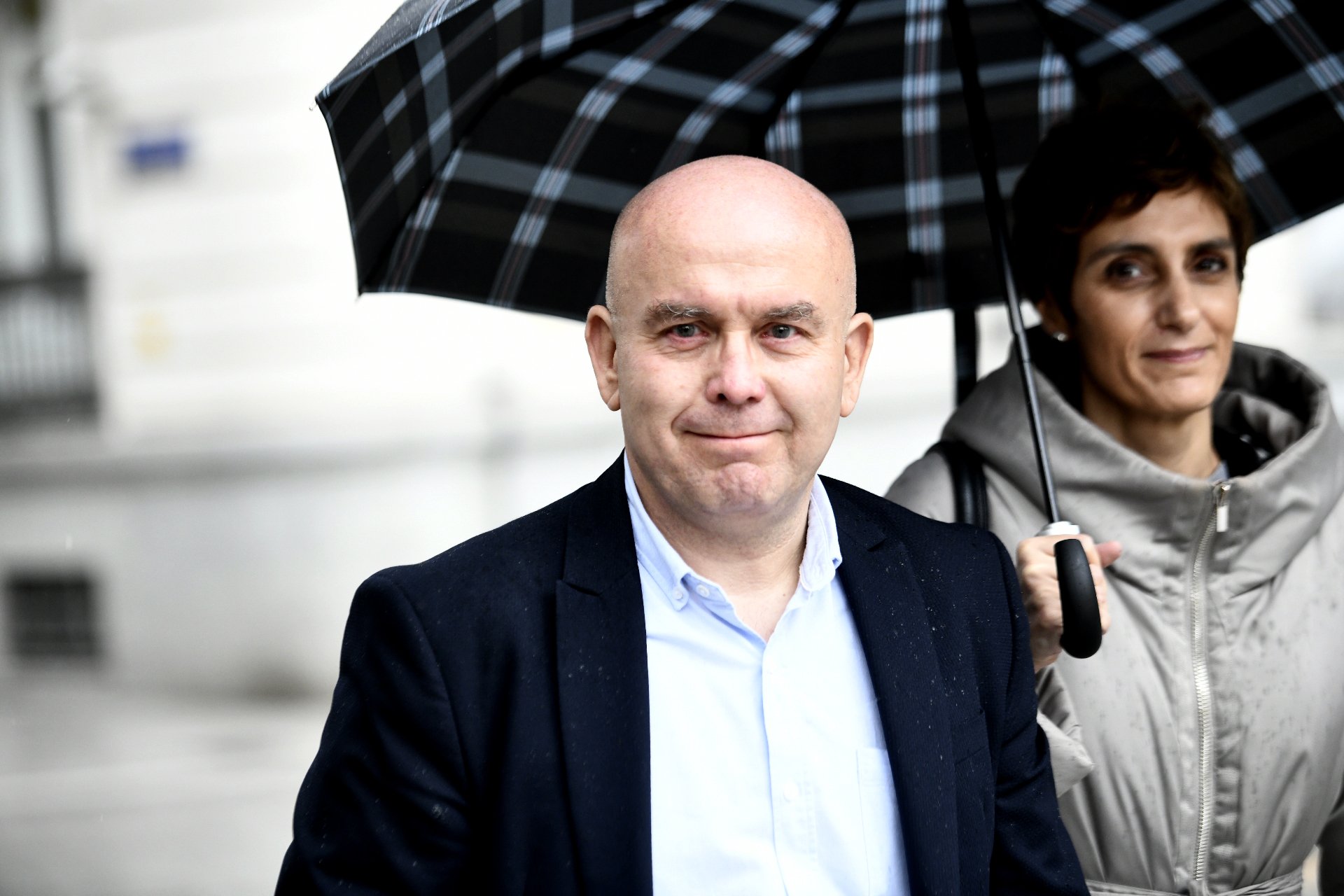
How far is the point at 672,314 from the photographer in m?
1.79

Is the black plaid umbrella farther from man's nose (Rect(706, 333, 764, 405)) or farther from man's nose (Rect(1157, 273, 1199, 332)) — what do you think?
man's nose (Rect(706, 333, 764, 405))

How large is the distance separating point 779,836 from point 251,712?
317 inches

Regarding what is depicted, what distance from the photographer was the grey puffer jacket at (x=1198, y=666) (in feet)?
7.70

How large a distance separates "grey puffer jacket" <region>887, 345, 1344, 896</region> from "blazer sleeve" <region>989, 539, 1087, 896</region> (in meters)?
0.21

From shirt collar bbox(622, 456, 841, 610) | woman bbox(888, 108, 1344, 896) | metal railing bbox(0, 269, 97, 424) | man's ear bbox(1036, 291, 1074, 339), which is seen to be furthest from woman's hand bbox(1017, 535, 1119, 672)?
metal railing bbox(0, 269, 97, 424)

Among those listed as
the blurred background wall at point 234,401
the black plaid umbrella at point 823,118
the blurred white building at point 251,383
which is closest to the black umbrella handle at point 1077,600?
the black plaid umbrella at point 823,118

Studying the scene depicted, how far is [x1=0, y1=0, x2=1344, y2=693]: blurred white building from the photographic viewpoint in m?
9.03

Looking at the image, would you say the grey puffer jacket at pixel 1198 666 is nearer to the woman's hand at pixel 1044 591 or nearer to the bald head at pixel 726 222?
the woman's hand at pixel 1044 591

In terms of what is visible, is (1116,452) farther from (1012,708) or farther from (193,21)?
(193,21)

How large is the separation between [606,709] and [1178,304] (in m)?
1.35

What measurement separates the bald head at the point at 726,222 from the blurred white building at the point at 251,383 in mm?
6803

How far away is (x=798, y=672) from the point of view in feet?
6.24

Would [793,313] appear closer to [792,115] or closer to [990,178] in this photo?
[990,178]

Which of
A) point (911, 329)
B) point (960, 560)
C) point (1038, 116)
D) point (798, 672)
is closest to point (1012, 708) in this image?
point (960, 560)
